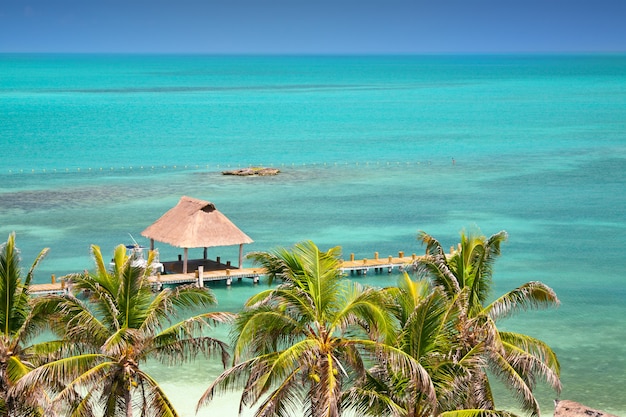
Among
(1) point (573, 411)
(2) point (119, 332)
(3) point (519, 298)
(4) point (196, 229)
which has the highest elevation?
(3) point (519, 298)

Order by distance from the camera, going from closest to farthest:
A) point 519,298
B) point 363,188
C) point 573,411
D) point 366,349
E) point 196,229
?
point 366,349 < point 519,298 < point 573,411 < point 196,229 < point 363,188

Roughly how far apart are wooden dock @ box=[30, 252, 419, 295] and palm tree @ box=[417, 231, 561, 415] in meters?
15.3

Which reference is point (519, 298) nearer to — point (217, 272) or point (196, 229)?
point (217, 272)

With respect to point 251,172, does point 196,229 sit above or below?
below

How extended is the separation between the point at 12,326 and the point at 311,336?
5.15 meters

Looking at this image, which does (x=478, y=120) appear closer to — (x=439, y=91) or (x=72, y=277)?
(x=439, y=91)

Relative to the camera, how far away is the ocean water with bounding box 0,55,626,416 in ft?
121

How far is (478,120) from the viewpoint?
114500 millimetres

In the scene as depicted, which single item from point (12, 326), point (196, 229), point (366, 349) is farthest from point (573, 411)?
point (196, 229)

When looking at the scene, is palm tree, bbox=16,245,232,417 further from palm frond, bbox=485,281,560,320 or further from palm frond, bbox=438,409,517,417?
palm frond, bbox=485,281,560,320

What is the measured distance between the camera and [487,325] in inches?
733

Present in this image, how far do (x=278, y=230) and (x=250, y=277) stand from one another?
1051 cm

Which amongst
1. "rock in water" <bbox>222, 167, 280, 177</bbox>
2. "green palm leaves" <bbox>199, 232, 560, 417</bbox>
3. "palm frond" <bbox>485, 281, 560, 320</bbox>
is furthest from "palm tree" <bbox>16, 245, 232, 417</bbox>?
"rock in water" <bbox>222, 167, 280, 177</bbox>

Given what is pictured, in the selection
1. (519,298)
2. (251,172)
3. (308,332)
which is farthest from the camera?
(251,172)
